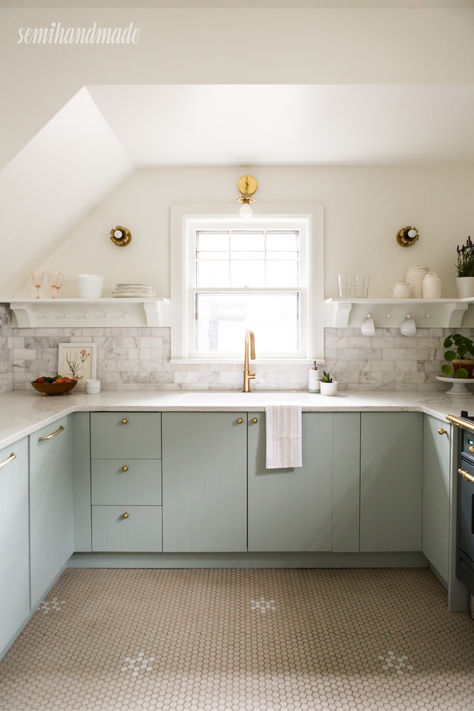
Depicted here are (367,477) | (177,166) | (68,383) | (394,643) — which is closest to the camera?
(394,643)

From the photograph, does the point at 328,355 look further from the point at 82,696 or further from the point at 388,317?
the point at 82,696

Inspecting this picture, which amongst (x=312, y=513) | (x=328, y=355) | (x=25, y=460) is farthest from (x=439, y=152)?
(x=25, y=460)

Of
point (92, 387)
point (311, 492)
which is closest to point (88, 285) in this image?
point (92, 387)

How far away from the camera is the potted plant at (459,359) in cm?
310

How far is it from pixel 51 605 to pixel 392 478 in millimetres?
1904

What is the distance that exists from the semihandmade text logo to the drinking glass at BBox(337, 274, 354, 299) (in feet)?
5.85

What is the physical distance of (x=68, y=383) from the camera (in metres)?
3.05

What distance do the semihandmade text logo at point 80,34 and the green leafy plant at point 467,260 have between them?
2.34 metres

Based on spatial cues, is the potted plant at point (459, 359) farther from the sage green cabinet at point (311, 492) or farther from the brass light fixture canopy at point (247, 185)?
the brass light fixture canopy at point (247, 185)

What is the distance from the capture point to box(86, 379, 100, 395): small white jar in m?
3.15

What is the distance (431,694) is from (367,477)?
1056 mm

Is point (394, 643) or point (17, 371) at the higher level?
point (17, 371)

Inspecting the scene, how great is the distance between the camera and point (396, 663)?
1.97m

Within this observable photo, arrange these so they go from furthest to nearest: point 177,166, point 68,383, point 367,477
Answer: point 177,166 → point 68,383 → point 367,477
